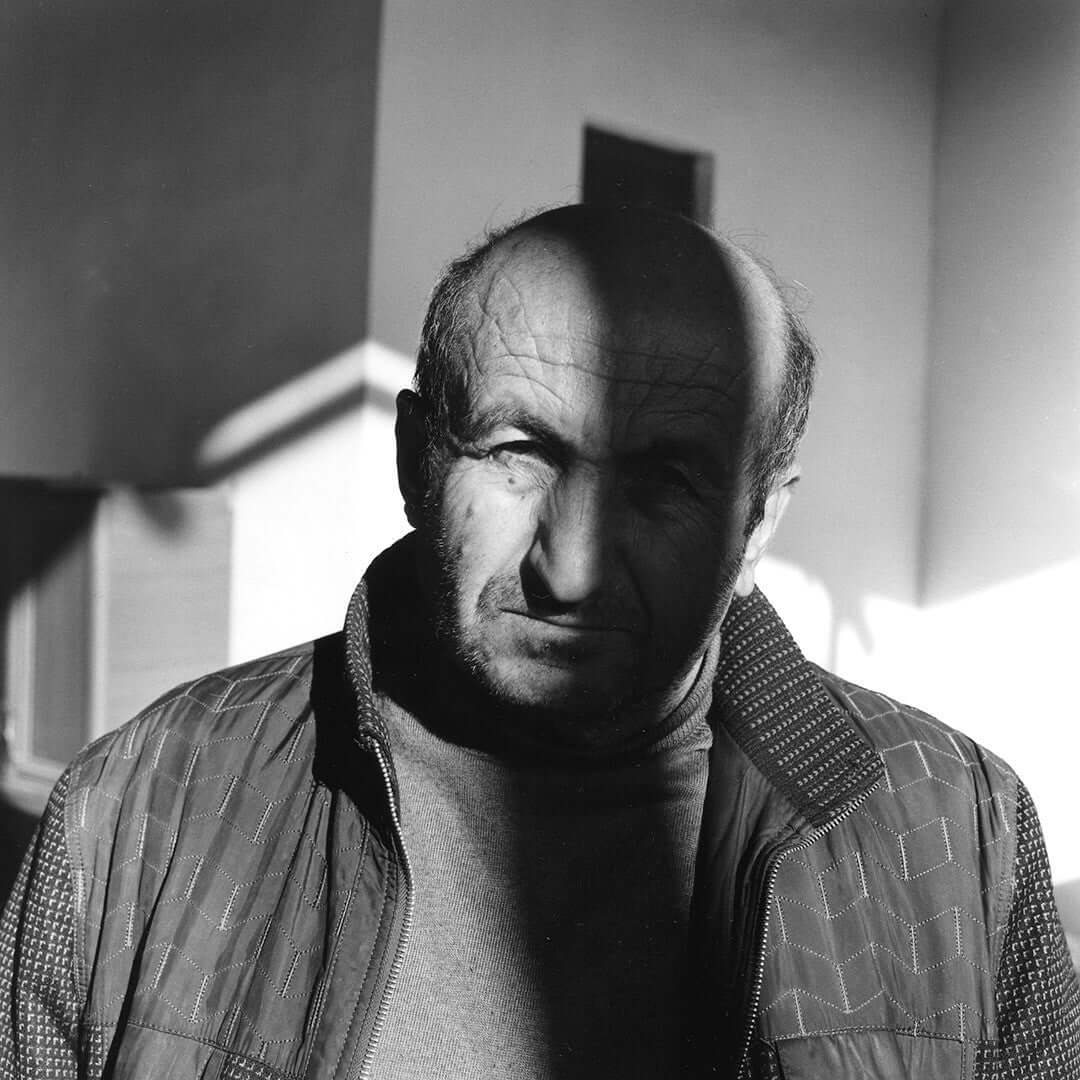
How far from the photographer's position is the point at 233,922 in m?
1.13

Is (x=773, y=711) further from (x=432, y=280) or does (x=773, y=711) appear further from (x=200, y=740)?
(x=432, y=280)

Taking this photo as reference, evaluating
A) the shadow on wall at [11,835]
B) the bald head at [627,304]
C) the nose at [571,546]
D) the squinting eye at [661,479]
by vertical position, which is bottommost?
the shadow on wall at [11,835]

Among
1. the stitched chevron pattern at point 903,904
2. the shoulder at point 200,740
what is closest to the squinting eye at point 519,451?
the shoulder at point 200,740

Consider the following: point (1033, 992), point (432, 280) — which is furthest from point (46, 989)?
point (432, 280)

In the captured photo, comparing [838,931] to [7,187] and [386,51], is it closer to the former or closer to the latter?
[386,51]

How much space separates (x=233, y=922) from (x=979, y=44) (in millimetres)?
4284

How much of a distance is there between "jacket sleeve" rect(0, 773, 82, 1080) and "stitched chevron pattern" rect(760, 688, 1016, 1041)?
62 centimetres

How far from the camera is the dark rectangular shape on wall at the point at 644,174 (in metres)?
3.50

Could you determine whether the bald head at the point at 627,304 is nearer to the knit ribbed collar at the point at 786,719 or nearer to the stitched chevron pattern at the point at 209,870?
the knit ribbed collar at the point at 786,719

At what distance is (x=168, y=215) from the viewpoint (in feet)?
11.7

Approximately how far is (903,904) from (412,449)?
0.64 meters

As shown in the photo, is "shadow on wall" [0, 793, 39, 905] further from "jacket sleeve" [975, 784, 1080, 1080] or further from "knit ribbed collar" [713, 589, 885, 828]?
"jacket sleeve" [975, 784, 1080, 1080]

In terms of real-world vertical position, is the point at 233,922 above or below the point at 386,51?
below

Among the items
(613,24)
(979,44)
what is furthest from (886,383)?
(613,24)
